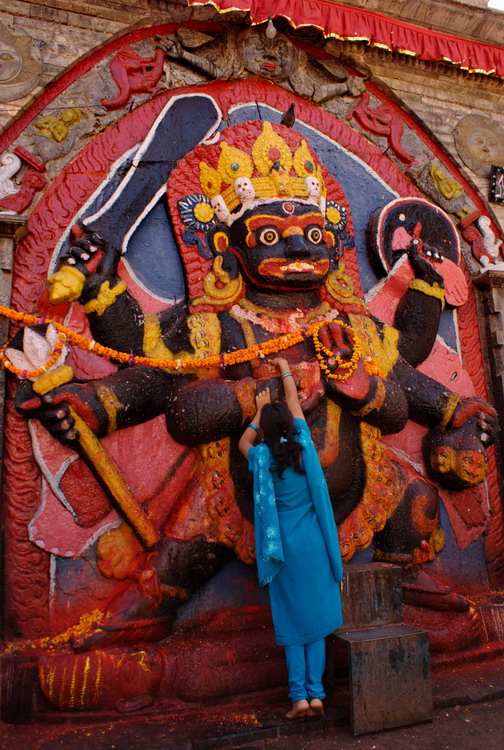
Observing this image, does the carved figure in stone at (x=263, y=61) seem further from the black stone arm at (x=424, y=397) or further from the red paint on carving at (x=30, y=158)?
the black stone arm at (x=424, y=397)

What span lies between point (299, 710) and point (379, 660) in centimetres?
49

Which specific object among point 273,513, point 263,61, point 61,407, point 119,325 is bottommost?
point 273,513

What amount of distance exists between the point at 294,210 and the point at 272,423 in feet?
5.87

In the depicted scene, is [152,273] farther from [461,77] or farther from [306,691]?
[461,77]

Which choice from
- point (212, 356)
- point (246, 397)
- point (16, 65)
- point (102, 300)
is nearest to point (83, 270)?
point (102, 300)

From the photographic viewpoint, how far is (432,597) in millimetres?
4352

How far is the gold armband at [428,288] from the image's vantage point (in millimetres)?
5117

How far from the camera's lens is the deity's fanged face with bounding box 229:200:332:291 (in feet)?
14.6

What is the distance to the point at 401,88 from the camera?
5863mm

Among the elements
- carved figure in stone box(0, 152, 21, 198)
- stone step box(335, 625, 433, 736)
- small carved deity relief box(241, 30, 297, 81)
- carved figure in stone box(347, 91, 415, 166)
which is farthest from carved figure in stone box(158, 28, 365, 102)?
stone step box(335, 625, 433, 736)

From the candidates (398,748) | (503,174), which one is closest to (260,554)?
(398,748)

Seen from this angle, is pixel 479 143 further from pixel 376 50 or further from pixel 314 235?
pixel 314 235

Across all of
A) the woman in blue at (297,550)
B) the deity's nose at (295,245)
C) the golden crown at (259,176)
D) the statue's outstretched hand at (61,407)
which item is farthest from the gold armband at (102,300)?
the woman in blue at (297,550)

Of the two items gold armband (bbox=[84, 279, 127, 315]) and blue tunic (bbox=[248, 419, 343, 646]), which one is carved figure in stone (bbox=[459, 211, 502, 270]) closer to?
blue tunic (bbox=[248, 419, 343, 646])
